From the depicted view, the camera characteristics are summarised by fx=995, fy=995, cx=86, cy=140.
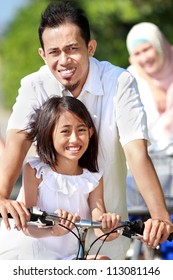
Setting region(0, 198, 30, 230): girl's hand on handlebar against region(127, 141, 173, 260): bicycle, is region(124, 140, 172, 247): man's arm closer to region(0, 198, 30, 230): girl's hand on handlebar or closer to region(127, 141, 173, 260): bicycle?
region(0, 198, 30, 230): girl's hand on handlebar

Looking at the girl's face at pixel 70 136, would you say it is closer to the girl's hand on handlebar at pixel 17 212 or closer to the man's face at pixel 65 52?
the man's face at pixel 65 52

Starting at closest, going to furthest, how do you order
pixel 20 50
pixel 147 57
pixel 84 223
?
pixel 84 223 → pixel 147 57 → pixel 20 50

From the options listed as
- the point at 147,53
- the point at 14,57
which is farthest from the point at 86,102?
the point at 14,57

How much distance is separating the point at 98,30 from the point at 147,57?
12293 mm

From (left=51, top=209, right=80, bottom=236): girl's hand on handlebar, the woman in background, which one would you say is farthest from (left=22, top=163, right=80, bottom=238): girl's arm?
the woman in background

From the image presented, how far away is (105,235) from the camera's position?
374cm

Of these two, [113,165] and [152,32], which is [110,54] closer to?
[152,32]

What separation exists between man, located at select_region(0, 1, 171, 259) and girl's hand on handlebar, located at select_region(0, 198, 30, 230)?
162mm

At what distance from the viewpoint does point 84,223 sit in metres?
3.60

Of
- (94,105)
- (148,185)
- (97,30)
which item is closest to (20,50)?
(97,30)

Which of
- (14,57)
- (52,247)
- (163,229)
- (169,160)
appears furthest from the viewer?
(14,57)

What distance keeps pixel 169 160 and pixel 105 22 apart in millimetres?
13736

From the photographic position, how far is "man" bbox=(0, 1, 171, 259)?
3.89m

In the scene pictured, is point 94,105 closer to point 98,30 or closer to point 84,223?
point 84,223
